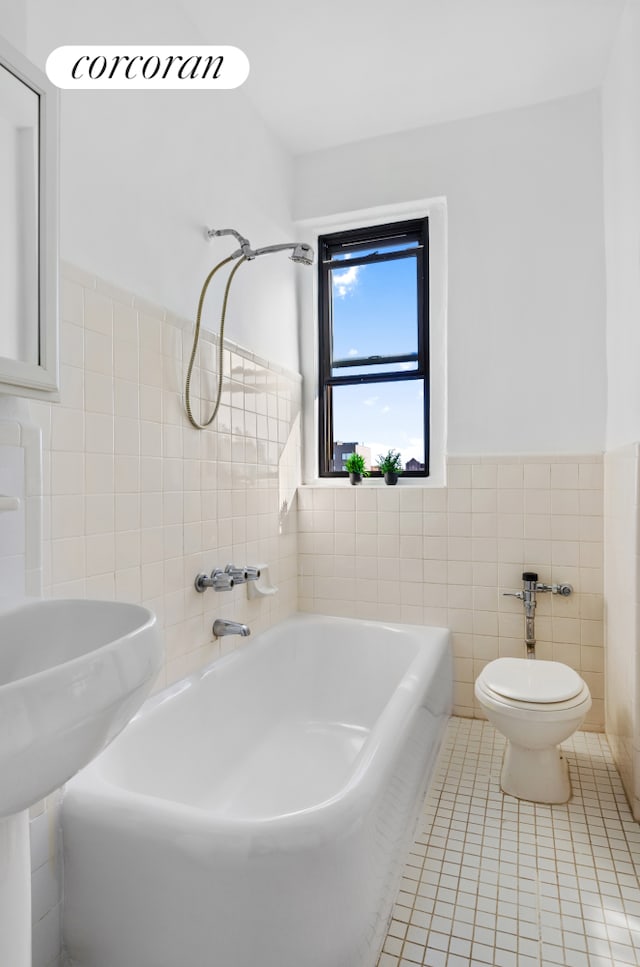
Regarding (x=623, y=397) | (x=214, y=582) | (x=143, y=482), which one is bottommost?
(x=214, y=582)

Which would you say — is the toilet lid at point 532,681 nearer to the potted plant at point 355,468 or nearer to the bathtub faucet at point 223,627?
the bathtub faucet at point 223,627

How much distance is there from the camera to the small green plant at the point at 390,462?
2.65 metres

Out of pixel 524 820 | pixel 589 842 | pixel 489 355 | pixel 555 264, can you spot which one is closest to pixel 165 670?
pixel 524 820

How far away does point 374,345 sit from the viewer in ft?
9.20

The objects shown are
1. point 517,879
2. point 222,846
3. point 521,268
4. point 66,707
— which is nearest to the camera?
point 66,707

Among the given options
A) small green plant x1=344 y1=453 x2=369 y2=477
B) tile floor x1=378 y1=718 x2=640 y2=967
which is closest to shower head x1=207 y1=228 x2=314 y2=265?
small green plant x1=344 y1=453 x2=369 y2=477

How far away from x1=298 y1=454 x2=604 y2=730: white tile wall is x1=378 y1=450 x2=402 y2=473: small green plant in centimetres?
9

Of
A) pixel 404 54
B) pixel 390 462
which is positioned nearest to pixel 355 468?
pixel 390 462

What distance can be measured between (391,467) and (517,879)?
1.64 meters

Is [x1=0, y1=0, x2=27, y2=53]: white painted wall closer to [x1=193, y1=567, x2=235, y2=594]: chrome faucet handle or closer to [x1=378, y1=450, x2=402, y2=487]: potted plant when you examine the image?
[x1=193, y1=567, x2=235, y2=594]: chrome faucet handle

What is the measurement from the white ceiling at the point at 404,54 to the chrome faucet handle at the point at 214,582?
1.91 meters

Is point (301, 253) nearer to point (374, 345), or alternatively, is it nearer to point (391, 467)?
point (374, 345)

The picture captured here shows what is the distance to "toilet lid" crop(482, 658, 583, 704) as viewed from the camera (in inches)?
68.8

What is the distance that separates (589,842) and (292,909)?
41.5 inches
